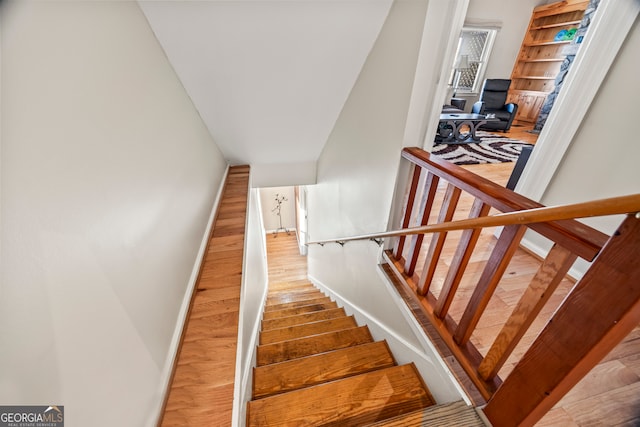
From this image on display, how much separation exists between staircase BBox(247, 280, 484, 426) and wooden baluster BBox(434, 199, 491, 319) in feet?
1.37

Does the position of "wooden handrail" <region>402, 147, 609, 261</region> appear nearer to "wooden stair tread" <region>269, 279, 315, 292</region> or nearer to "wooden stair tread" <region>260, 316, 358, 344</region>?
"wooden stair tread" <region>260, 316, 358, 344</region>

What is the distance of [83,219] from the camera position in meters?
0.63

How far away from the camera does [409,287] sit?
4.72 ft

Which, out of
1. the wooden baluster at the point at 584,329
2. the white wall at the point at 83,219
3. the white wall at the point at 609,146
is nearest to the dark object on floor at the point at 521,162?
the white wall at the point at 609,146

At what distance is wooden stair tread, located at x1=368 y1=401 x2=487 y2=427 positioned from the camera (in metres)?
0.93

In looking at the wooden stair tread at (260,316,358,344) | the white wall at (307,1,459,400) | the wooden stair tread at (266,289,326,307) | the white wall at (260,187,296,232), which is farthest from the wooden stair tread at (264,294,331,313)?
the white wall at (260,187,296,232)

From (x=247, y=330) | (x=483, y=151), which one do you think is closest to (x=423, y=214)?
(x=247, y=330)

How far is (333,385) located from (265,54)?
206 centimetres

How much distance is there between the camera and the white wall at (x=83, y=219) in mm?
464

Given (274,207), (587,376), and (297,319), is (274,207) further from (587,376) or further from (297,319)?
(587,376)

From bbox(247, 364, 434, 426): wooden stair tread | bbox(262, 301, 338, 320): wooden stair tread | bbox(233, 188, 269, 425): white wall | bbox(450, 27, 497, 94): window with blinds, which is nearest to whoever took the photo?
bbox(233, 188, 269, 425): white wall

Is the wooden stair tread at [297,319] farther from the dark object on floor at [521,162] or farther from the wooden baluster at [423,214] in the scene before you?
the dark object on floor at [521,162]

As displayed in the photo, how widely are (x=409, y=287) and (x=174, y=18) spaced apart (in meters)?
1.96

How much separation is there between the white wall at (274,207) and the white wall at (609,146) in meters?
5.68
